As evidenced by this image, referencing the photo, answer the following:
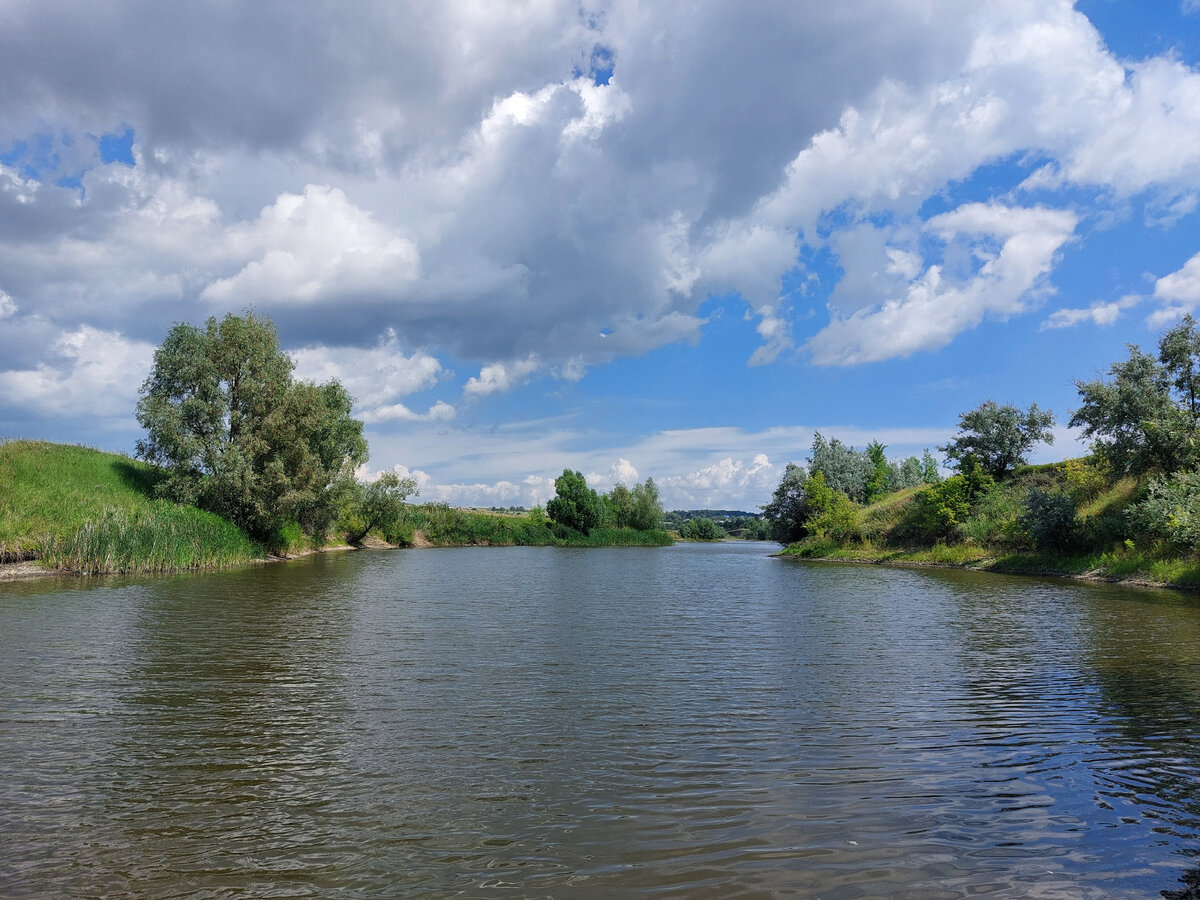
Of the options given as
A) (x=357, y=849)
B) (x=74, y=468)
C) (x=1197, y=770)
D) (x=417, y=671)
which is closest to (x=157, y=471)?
(x=74, y=468)

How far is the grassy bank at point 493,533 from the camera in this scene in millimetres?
100188

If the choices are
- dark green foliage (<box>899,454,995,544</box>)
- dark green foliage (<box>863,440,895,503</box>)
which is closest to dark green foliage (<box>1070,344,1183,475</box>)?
dark green foliage (<box>899,454,995,544</box>)

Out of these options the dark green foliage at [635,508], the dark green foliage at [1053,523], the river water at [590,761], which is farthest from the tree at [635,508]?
the river water at [590,761]

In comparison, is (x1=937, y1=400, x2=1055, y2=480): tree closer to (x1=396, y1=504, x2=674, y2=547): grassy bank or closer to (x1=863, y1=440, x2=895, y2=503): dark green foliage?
(x1=863, y1=440, x2=895, y2=503): dark green foliage

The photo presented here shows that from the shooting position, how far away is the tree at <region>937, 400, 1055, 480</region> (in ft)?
192

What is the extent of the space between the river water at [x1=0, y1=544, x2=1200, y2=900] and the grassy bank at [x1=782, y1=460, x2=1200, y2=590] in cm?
1931

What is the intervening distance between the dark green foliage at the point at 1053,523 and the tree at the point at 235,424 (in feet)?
161

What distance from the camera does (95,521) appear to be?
3381cm

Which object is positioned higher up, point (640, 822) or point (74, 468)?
point (74, 468)

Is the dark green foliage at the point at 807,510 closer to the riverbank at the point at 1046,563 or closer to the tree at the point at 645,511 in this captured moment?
the riverbank at the point at 1046,563

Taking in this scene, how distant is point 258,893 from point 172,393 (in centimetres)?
5399

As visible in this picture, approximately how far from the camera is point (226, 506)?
50438 millimetres

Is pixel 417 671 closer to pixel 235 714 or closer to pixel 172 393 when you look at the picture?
pixel 235 714

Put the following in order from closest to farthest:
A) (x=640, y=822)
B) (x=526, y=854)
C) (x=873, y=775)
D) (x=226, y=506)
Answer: (x=526, y=854) → (x=640, y=822) → (x=873, y=775) → (x=226, y=506)
